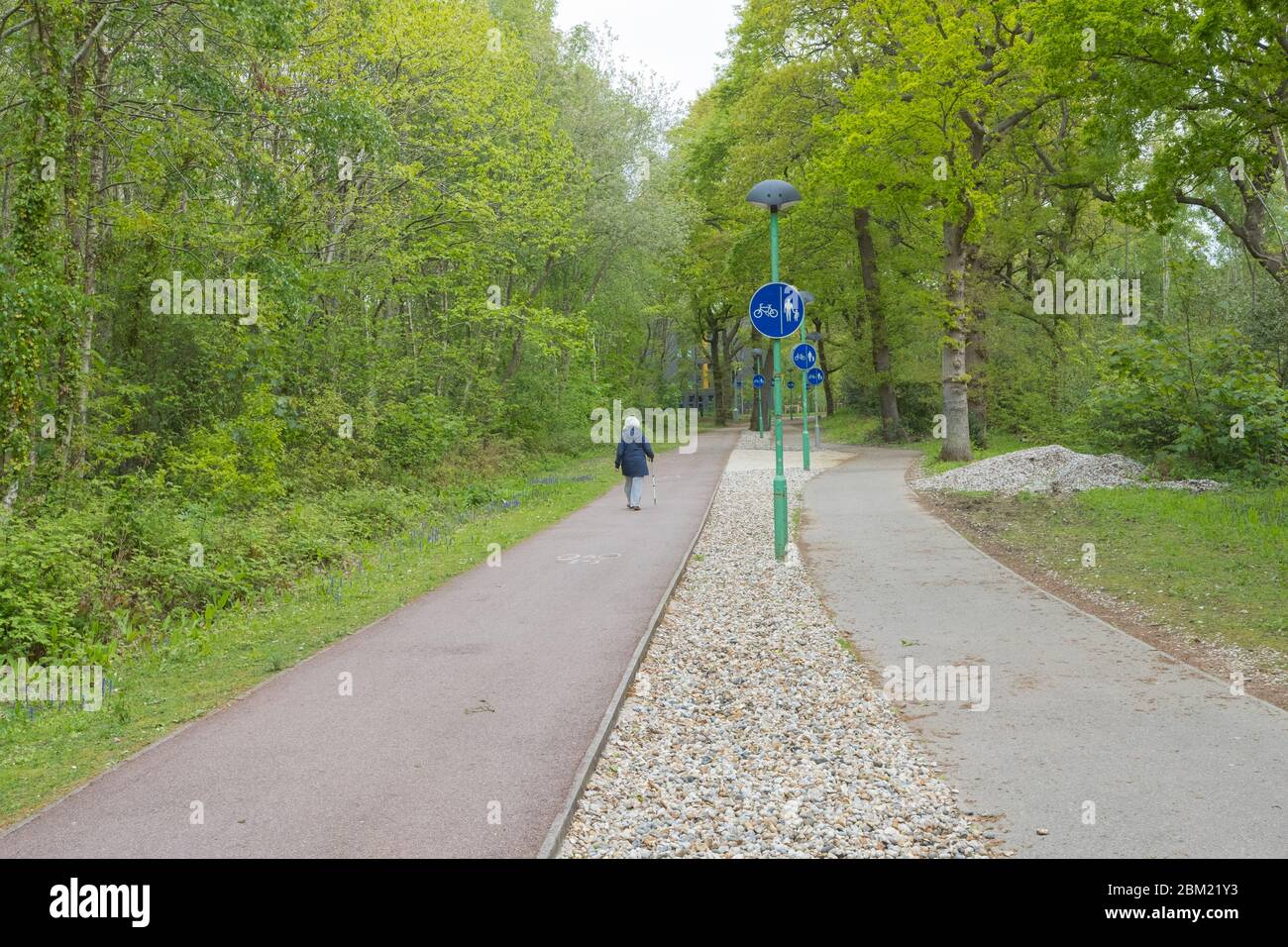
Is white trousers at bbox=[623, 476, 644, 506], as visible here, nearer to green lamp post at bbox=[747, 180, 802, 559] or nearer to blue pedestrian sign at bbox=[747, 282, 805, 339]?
green lamp post at bbox=[747, 180, 802, 559]

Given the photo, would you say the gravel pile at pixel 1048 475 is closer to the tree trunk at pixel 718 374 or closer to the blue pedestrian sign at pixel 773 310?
the blue pedestrian sign at pixel 773 310

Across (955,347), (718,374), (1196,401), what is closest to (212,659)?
(1196,401)

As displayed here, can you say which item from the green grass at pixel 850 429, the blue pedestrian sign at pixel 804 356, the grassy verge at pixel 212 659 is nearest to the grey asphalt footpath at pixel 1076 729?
the grassy verge at pixel 212 659

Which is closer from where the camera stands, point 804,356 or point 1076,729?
point 1076,729

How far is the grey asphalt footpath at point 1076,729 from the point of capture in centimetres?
464

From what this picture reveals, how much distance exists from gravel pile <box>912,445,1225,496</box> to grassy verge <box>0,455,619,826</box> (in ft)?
34.3

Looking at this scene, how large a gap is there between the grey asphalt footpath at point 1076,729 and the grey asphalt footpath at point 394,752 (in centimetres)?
238

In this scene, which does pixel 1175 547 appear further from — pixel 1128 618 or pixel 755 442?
pixel 755 442

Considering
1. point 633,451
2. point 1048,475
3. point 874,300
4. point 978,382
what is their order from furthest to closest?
1. point 874,300
2. point 978,382
3. point 1048,475
4. point 633,451

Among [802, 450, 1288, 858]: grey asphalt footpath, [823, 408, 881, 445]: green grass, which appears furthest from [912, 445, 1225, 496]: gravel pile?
[823, 408, 881, 445]: green grass

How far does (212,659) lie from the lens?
8781mm

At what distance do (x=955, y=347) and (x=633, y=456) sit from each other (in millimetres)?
9973

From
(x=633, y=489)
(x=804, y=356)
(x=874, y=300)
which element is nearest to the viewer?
(x=633, y=489)

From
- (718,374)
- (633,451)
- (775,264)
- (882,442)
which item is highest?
(718,374)
